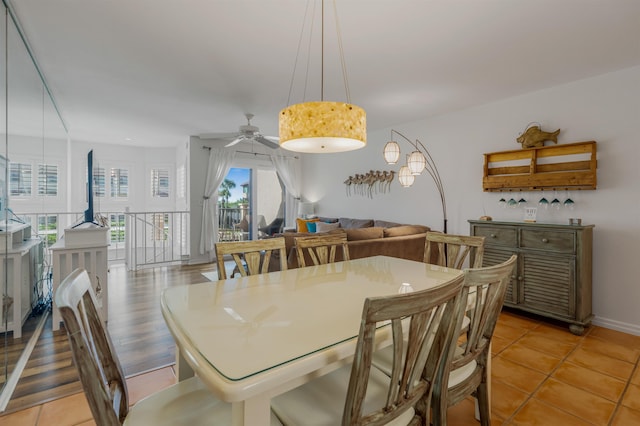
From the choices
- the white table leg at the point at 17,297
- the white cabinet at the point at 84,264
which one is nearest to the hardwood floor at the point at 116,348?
the white table leg at the point at 17,297

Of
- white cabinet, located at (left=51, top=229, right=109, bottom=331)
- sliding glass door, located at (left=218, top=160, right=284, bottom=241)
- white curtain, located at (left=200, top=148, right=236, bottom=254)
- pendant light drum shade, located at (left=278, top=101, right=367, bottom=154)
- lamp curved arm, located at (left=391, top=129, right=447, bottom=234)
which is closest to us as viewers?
pendant light drum shade, located at (left=278, top=101, right=367, bottom=154)

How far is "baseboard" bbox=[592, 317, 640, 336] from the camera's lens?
2.89m

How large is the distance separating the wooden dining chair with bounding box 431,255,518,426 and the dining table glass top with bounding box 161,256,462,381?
1.19ft

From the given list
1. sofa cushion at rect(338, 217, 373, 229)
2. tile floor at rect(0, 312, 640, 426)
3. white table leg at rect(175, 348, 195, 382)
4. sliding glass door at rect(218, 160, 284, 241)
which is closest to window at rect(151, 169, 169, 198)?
sliding glass door at rect(218, 160, 284, 241)

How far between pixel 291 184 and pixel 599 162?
5.25 metres

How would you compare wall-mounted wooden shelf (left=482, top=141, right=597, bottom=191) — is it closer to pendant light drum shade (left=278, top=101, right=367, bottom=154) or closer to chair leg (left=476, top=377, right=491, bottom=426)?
chair leg (left=476, top=377, right=491, bottom=426)

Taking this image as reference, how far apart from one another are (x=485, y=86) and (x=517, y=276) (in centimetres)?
209

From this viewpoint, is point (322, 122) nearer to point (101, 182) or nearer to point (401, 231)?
point (401, 231)

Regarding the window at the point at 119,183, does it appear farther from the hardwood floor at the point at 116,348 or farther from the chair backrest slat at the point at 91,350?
the chair backrest slat at the point at 91,350

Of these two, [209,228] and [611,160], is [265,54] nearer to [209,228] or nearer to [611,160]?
[611,160]

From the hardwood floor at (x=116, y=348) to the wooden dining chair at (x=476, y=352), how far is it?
6.62 feet

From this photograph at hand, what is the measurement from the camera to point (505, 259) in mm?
3406

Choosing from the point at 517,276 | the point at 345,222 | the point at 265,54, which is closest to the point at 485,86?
the point at 517,276

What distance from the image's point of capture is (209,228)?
19.9 ft
